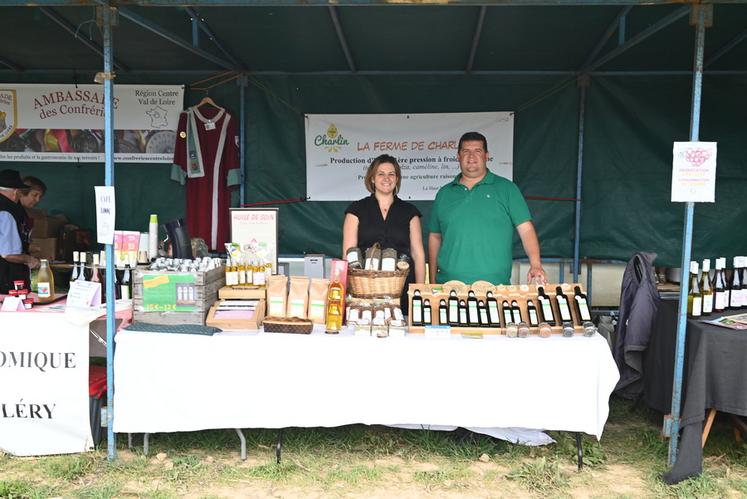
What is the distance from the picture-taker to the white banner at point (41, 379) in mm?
2920

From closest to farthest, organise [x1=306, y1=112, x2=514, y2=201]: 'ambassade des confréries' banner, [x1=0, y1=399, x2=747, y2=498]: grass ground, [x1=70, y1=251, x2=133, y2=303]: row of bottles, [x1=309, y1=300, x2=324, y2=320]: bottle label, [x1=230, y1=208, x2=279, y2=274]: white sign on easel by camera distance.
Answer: [x1=0, y1=399, x2=747, y2=498]: grass ground → [x1=309, y1=300, x2=324, y2=320]: bottle label → [x1=230, y1=208, x2=279, y2=274]: white sign on easel → [x1=70, y1=251, x2=133, y2=303]: row of bottles → [x1=306, y1=112, x2=514, y2=201]: 'ambassade des confréries' banner

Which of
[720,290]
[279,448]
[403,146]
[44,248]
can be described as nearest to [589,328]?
[720,290]

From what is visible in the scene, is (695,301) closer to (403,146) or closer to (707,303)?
(707,303)

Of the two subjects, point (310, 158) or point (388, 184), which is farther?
point (310, 158)

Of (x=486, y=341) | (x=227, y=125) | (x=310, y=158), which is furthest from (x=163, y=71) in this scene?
(x=486, y=341)

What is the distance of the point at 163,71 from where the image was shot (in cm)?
508

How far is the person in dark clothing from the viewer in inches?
150

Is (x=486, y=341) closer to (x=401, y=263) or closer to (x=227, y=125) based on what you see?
(x=401, y=263)

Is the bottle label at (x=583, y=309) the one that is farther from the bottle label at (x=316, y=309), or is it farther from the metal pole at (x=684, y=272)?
the bottle label at (x=316, y=309)

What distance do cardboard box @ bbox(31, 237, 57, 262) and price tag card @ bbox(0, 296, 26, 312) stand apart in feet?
6.11

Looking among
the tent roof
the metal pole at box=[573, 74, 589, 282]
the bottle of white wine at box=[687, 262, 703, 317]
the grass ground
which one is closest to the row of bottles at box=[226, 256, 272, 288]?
the grass ground

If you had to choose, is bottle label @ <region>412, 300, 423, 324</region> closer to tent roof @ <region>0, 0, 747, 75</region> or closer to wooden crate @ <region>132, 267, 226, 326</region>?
wooden crate @ <region>132, 267, 226, 326</region>

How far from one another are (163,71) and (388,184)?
2.81 meters

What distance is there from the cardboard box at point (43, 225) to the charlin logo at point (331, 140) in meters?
2.23
